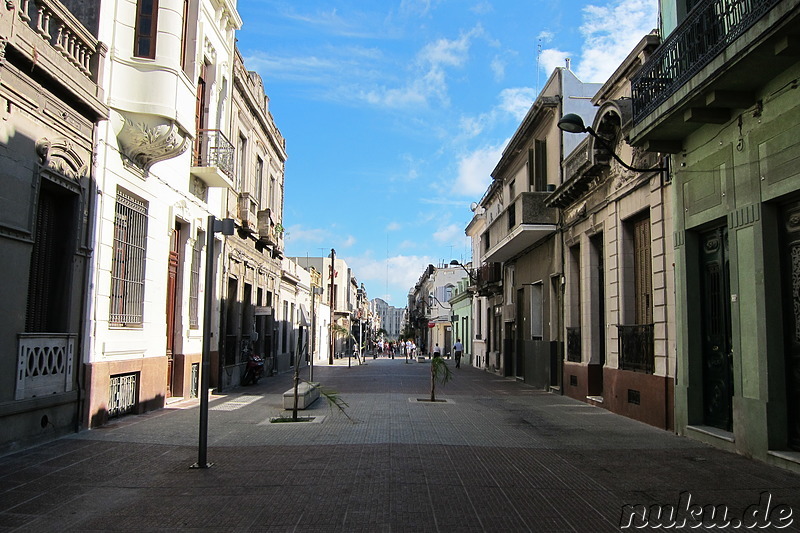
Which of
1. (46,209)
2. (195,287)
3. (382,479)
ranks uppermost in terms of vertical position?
(46,209)

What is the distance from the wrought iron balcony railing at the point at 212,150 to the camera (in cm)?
1546

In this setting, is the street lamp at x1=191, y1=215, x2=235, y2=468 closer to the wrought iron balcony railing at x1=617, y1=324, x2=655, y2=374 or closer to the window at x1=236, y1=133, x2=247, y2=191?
the wrought iron balcony railing at x1=617, y1=324, x2=655, y2=374

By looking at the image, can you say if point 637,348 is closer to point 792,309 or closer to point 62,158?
point 792,309

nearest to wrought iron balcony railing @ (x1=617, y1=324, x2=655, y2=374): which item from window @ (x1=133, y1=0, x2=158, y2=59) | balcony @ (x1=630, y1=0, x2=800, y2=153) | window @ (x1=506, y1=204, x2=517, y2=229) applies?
balcony @ (x1=630, y1=0, x2=800, y2=153)

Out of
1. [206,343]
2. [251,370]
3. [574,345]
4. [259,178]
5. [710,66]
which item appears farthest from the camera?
[259,178]

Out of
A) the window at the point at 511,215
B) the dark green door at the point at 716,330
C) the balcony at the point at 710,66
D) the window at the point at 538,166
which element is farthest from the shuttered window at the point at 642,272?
the window at the point at 511,215

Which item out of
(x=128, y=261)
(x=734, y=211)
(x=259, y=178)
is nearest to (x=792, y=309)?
(x=734, y=211)

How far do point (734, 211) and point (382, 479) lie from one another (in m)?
6.03

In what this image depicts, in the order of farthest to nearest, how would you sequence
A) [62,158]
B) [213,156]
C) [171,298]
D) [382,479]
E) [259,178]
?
[259,178] < [213,156] < [171,298] < [62,158] < [382,479]

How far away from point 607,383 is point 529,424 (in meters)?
3.08

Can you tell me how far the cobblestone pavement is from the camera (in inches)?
213

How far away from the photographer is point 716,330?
32.2ft

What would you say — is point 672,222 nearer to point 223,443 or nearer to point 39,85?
point 223,443

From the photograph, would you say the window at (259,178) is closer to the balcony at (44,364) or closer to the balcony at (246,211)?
the balcony at (246,211)
